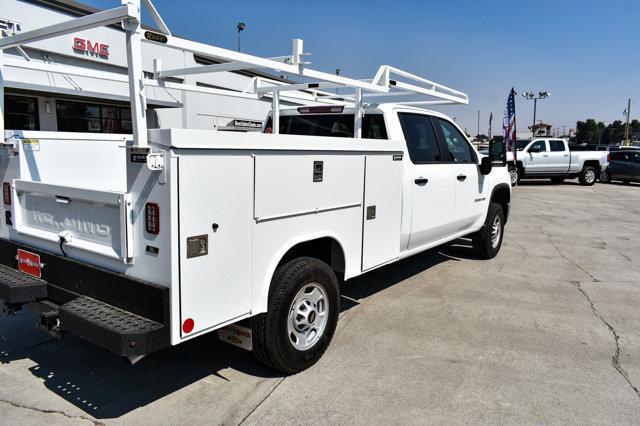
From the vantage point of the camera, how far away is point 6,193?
3869mm

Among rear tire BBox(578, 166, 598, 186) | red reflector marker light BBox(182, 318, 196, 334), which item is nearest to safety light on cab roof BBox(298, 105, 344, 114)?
red reflector marker light BBox(182, 318, 196, 334)

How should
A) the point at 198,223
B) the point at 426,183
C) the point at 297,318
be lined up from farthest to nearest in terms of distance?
the point at 426,183
the point at 297,318
the point at 198,223

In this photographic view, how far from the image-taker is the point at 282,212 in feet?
11.3

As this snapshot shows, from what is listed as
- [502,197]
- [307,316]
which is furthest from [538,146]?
[307,316]

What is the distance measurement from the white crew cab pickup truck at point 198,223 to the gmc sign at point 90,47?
11.8 meters

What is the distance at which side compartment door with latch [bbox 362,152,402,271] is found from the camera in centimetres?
437

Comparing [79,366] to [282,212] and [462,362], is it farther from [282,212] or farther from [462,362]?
[462,362]

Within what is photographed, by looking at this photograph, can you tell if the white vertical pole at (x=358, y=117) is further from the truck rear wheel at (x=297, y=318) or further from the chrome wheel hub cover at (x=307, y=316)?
the chrome wheel hub cover at (x=307, y=316)

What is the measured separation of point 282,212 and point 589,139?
119260mm

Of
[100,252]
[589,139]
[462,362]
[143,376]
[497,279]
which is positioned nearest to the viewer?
[100,252]

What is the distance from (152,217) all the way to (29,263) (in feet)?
4.76

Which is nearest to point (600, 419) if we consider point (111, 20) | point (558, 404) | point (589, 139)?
point (558, 404)

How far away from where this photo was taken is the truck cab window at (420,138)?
5.23 meters

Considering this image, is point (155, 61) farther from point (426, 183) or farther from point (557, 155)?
point (557, 155)
